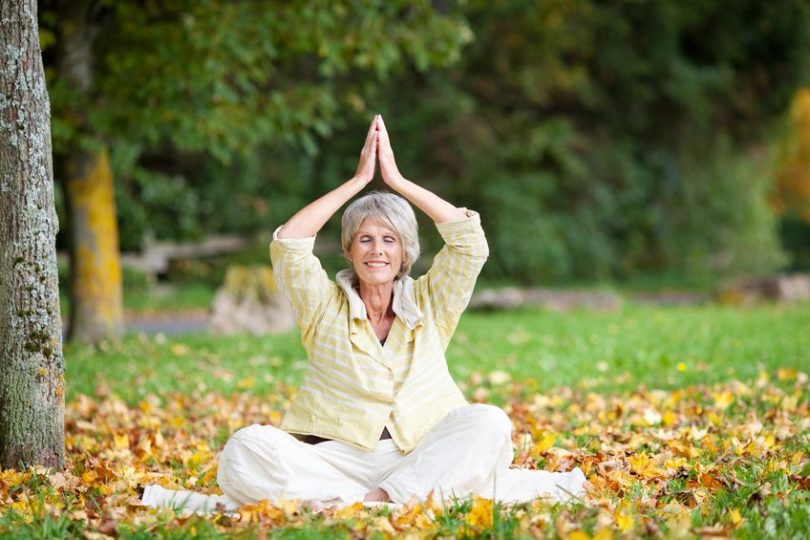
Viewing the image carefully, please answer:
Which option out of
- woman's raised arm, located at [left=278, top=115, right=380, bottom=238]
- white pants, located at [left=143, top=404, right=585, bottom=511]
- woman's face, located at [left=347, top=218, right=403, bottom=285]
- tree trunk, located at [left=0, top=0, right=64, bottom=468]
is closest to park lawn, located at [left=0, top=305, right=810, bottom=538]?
white pants, located at [left=143, top=404, right=585, bottom=511]

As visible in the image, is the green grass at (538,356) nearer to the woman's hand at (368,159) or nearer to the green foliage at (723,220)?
the woman's hand at (368,159)

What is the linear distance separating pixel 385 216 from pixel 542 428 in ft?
6.65

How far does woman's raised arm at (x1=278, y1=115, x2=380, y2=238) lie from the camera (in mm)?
3648

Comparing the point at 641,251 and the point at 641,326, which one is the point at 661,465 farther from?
the point at 641,251

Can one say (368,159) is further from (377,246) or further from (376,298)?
(376,298)

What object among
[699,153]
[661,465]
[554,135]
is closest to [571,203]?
[554,135]

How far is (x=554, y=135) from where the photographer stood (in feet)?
62.8

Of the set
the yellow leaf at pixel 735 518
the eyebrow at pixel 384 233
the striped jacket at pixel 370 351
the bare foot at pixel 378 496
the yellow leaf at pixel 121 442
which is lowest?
the yellow leaf at pixel 121 442

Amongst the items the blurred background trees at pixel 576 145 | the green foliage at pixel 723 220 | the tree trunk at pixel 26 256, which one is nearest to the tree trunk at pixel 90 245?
the tree trunk at pixel 26 256

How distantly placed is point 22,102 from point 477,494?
261 centimetres

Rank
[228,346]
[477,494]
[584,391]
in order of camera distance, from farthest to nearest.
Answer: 1. [228,346]
2. [584,391]
3. [477,494]

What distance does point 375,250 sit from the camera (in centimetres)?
373

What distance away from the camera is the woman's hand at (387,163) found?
3.66 m

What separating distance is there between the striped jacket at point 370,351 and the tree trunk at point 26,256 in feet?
3.93
